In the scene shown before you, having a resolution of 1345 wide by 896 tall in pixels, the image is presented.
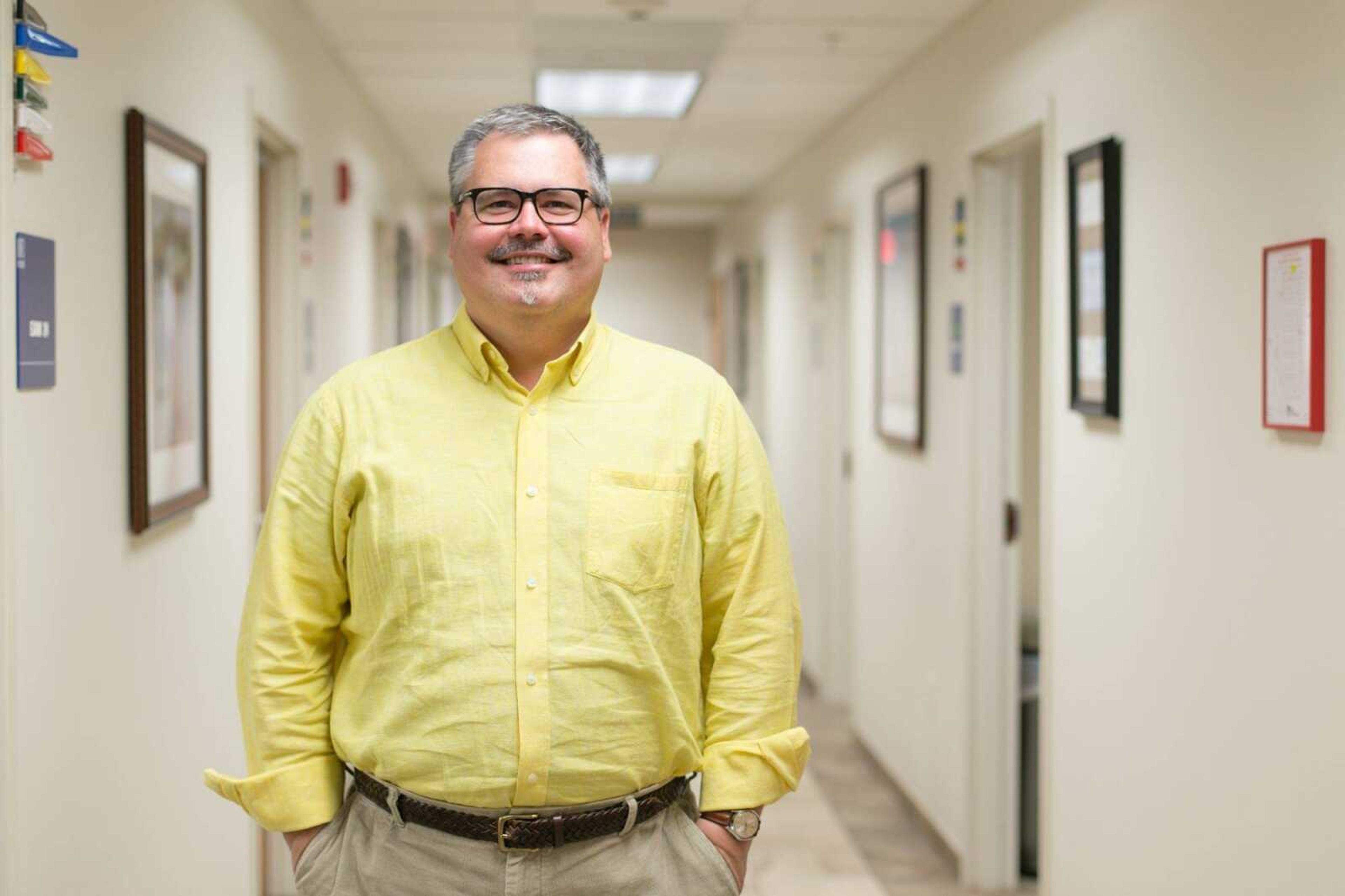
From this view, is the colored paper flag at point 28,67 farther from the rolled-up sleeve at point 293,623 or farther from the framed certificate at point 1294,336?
the framed certificate at point 1294,336

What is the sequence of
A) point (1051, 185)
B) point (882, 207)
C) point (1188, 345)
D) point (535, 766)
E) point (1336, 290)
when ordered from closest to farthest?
point (535, 766) → point (1336, 290) → point (1188, 345) → point (1051, 185) → point (882, 207)

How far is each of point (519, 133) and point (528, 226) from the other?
0.12 meters

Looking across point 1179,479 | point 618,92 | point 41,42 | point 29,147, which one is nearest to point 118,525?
point 29,147

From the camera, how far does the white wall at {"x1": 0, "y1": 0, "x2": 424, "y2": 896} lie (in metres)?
1.84

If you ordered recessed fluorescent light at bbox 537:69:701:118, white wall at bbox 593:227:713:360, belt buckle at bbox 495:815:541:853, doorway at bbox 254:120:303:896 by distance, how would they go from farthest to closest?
white wall at bbox 593:227:713:360 → recessed fluorescent light at bbox 537:69:701:118 → doorway at bbox 254:120:303:896 → belt buckle at bbox 495:815:541:853

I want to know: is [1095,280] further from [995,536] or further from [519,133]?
[519,133]

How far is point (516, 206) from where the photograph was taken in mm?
1609

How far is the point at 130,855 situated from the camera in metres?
2.28

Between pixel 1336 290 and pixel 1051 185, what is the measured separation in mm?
1301

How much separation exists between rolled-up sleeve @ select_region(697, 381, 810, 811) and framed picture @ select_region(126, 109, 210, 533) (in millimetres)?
1139

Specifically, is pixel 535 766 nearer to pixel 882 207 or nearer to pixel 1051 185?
pixel 1051 185

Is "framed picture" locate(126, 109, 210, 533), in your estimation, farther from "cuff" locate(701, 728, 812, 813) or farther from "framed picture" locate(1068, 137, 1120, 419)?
"framed picture" locate(1068, 137, 1120, 419)

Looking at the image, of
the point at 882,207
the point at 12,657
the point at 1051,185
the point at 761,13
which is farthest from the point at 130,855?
the point at 882,207

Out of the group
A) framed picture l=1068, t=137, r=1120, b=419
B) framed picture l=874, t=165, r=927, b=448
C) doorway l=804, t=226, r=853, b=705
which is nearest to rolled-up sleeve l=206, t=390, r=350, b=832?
framed picture l=1068, t=137, r=1120, b=419
